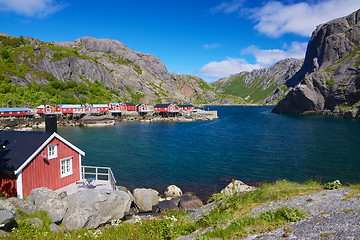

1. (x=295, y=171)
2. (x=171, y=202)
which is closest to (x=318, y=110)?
(x=295, y=171)

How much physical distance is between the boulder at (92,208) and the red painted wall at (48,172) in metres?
3.90

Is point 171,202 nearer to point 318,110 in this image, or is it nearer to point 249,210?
point 249,210

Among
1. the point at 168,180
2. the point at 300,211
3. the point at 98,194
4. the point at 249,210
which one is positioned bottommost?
the point at 168,180

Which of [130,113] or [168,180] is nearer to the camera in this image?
[168,180]

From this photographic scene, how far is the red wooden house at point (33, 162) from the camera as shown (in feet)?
56.2

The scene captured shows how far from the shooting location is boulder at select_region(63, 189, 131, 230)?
1431 centimetres

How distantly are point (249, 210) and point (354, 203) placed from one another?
4.18 meters

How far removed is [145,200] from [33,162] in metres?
10.4

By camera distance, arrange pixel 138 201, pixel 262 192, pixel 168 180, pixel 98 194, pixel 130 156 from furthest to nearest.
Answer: pixel 130 156
pixel 168 180
pixel 138 201
pixel 98 194
pixel 262 192

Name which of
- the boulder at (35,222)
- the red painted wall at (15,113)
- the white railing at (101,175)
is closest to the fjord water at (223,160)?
the white railing at (101,175)

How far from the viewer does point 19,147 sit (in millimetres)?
18766

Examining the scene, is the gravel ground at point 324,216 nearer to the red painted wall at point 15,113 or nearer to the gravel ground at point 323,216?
the gravel ground at point 323,216

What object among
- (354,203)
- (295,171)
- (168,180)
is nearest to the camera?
(354,203)

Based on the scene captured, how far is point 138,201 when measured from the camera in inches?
866
